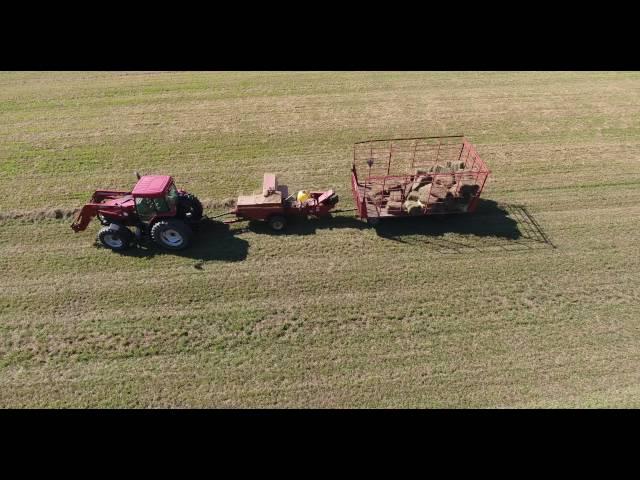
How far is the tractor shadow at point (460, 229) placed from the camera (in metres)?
10.6

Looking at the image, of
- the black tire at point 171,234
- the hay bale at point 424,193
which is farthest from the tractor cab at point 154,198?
the hay bale at point 424,193

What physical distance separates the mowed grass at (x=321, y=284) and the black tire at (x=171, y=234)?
311 millimetres

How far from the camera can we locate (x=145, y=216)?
10.1m

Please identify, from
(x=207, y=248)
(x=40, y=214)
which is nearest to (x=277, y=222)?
(x=207, y=248)

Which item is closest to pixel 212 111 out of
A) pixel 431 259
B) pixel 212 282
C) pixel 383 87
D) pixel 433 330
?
pixel 383 87

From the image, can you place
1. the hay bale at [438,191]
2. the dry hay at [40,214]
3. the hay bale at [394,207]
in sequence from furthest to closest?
the dry hay at [40,214] < the hay bale at [394,207] < the hay bale at [438,191]

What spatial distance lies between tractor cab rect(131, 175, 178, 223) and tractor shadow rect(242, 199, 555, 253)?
208cm

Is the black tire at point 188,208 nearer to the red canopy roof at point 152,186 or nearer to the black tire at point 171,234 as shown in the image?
the black tire at point 171,234

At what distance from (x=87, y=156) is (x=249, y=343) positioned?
10.7 metres

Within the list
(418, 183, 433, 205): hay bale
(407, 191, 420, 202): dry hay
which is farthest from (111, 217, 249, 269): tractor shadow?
(418, 183, 433, 205): hay bale

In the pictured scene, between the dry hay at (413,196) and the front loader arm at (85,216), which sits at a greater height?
the dry hay at (413,196)

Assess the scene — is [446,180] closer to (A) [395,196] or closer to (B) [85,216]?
(A) [395,196]

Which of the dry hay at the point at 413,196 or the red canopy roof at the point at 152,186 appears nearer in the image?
the red canopy roof at the point at 152,186

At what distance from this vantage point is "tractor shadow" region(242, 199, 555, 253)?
1060 cm
